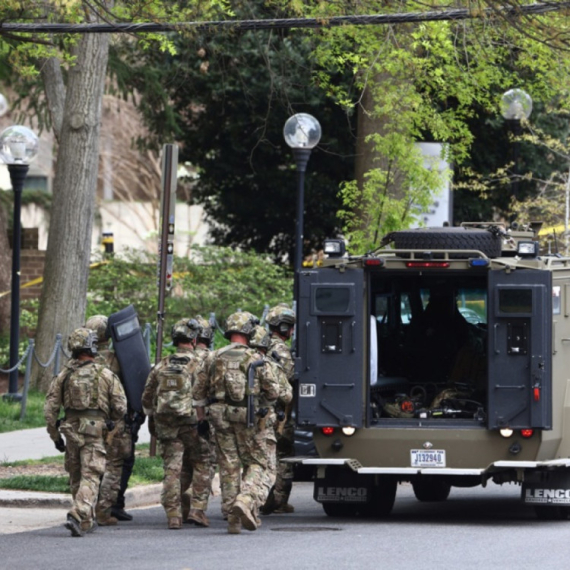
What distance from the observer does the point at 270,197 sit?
32.2m

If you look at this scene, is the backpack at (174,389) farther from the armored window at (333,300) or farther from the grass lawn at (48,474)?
the grass lawn at (48,474)

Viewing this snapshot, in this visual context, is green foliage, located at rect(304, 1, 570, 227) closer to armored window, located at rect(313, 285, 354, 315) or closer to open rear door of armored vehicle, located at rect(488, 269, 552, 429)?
armored window, located at rect(313, 285, 354, 315)

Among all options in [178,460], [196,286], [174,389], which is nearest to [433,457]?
[178,460]

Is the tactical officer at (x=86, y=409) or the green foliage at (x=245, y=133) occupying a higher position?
the green foliage at (x=245, y=133)

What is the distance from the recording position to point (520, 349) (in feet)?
41.2

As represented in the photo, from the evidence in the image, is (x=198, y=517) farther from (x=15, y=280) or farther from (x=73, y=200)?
(x=73, y=200)

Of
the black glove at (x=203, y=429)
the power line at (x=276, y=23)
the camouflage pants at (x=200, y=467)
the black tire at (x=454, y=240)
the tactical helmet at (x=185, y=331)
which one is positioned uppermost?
the power line at (x=276, y=23)

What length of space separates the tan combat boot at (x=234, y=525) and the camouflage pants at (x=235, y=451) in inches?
8.9

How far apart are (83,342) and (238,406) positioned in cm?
140

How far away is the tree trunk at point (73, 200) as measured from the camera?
70.7 ft

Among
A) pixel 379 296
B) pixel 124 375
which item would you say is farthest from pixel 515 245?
pixel 124 375

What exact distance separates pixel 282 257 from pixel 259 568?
23.6 meters

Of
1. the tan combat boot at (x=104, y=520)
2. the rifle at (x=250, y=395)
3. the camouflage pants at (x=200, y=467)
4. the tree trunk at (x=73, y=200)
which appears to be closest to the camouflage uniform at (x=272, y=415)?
the rifle at (x=250, y=395)

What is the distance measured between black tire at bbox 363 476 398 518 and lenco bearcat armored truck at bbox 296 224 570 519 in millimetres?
13
